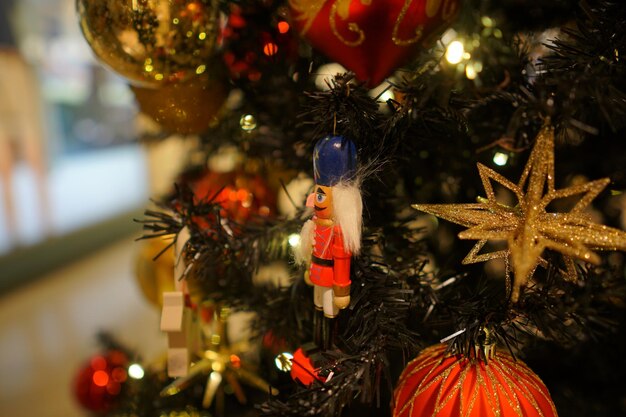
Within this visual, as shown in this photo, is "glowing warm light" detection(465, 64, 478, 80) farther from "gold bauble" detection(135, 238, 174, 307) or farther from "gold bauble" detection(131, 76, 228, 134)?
"gold bauble" detection(135, 238, 174, 307)

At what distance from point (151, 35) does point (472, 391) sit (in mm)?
474

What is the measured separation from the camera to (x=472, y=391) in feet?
1.29

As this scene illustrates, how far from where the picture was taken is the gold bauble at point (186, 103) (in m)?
0.55

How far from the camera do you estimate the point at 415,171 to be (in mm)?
578

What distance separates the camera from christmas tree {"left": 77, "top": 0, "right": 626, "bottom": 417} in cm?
38

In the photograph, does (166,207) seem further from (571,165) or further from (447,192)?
(571,165)

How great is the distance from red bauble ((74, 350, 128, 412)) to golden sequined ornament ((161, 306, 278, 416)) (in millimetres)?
204

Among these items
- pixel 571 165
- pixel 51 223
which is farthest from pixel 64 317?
pixel 571 165

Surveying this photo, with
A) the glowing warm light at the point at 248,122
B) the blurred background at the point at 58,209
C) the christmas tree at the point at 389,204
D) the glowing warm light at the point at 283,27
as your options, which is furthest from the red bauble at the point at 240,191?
the blurred background at the point at 58,209

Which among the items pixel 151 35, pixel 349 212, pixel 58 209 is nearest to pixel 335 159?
pixel 349 212

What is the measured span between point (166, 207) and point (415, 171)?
31 centimetres

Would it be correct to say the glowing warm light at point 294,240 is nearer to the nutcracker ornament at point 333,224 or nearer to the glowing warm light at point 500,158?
the nutcracker ornament at point 333,224

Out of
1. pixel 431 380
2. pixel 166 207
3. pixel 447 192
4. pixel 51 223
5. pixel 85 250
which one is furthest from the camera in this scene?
pixel 85 250

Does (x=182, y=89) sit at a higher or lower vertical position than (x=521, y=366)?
higher
